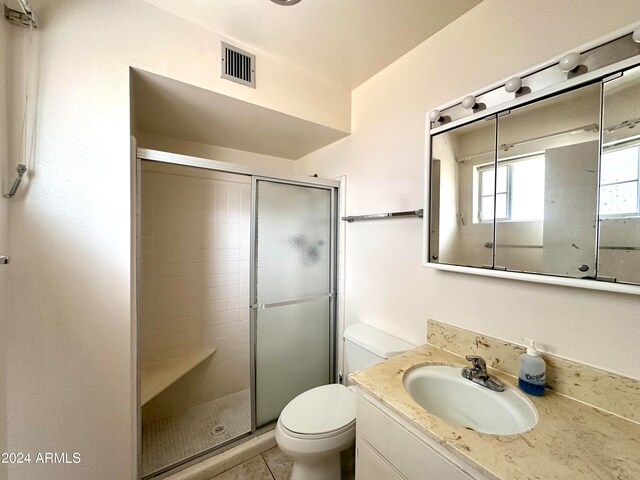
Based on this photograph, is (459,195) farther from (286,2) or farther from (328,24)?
(286,2)

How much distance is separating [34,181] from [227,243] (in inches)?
51.2

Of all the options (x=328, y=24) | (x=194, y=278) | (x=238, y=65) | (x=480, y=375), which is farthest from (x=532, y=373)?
(x=194, y=278)

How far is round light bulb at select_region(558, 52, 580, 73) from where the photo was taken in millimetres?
811

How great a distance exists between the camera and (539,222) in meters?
0.94

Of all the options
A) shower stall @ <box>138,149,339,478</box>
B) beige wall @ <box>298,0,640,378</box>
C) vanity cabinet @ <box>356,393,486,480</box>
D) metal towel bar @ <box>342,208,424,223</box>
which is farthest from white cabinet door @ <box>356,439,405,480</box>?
metal towel bar @ <box>342,208,424,223</box>

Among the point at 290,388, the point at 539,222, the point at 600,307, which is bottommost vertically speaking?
the point at 290,388

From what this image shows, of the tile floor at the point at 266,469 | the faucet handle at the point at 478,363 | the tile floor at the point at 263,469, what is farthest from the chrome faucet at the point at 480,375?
the tile floor at the point at 263,469

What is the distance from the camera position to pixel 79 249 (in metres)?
1.01

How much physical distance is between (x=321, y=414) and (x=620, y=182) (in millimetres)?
1529

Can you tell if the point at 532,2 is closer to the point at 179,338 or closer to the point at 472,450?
the point at 472,450

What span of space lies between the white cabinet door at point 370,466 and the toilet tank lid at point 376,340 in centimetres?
45

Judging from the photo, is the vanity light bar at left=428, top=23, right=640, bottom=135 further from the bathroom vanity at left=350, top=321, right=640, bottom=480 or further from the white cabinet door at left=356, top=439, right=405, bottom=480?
the white cabinet door at left=356, top=439, right=405, bottom=480

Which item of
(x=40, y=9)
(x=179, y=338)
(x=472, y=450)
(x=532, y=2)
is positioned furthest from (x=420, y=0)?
(x=179, y=338)

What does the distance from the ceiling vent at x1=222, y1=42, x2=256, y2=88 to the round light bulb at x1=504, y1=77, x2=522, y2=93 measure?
47.4 inches
